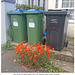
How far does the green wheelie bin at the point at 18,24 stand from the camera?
432cm

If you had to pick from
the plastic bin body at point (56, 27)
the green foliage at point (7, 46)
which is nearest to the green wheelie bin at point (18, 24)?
the green foliage at point (7, 46)

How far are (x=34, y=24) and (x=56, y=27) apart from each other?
94cm

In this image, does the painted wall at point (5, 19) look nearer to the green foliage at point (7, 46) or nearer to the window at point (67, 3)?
the green foliage at point (7, 46)

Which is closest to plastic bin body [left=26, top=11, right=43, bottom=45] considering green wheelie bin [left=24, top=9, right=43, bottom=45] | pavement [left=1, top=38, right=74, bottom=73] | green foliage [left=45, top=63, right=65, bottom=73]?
green wheelie bin [left=24, top=9, right=43, bottom=45]

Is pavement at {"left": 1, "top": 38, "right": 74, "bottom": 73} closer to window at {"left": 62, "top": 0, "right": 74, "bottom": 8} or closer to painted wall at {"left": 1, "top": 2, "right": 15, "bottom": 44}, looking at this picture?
painted wall at {"left": 1, "top": 2, "right": 15, "bottom": 44}

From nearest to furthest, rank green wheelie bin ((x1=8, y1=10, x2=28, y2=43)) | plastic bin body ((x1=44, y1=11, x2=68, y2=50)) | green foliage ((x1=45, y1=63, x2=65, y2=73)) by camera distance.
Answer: green foliage ((x1=45, y1=63, x2=65, y2=73)), plastic bin body ((x1=44, y1=11, x2=68, y2=50)), green wheelie bin ((x1=8, y1=10, x2=28, y2=43))

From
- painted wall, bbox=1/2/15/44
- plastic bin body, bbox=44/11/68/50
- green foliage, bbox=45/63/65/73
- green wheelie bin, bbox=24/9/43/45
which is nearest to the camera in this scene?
green foliage, bbox=45/63/65/73

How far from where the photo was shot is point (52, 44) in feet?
11.9

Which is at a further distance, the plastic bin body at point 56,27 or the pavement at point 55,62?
the plastic bin body at point 56,27

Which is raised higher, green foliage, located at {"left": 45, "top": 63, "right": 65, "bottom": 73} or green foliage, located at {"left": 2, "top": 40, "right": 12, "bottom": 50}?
green foliage, located at {"left": 2, "top": 40, "right": 12, "bottom": 50}

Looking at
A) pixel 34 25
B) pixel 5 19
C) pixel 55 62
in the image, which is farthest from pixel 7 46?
pixel 55 62

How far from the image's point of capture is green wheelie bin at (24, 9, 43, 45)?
3.79 m

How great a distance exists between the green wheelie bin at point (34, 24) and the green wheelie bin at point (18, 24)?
1.68 feet

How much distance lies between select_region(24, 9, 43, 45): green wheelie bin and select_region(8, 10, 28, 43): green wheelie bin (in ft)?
1.68
